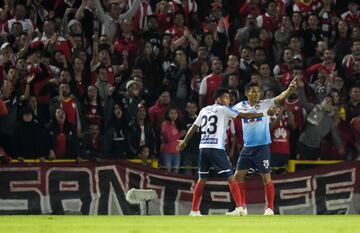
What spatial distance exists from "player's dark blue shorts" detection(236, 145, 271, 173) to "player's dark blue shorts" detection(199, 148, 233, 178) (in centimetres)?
55

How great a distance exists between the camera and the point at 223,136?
1534 cm

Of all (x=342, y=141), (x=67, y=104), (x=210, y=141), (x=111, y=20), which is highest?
(x=111, y=20)

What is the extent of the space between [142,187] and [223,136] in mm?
2876

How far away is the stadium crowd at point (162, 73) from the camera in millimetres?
18109

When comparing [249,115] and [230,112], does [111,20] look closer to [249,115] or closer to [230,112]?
[230,112]

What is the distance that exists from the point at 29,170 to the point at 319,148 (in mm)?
5732

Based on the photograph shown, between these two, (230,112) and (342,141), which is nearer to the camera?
(230,112)

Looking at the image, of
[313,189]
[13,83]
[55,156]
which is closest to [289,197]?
[313,189]

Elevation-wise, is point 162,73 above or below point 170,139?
above

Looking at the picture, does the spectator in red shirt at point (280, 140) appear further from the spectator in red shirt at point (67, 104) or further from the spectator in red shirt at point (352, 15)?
the spectator in red shirt at point (352, 15)

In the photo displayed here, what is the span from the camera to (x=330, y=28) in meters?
21.6

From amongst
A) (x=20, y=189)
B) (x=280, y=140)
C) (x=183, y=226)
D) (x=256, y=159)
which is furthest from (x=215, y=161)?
(x=20, y=189)

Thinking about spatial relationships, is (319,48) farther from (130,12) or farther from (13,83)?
(13,83)

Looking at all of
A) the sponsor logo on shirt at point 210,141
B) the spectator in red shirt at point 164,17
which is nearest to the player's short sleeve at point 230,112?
the sponsor logo on shirt at point 210,141
